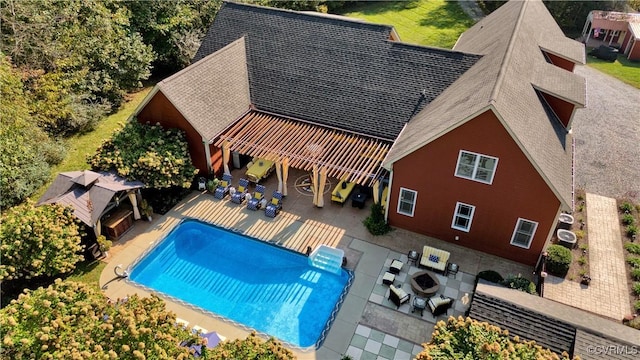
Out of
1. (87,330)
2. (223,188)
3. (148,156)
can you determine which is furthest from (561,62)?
(87,330)

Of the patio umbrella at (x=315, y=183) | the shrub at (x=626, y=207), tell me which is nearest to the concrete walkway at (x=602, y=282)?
the shrub at (x=626, y=207)

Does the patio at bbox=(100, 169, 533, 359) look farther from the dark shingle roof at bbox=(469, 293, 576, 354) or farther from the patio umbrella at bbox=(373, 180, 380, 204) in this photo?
the dark shingle roof at bbox=(469, 293, 576, 354)

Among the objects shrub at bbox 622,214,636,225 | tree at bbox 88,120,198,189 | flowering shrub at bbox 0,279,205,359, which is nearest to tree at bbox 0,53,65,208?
tree at bbox 88,120,198,189

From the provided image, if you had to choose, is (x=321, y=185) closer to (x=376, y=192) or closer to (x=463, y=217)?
(x=376, y=192)

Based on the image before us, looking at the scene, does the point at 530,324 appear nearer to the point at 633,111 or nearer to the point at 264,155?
the point at 264,155

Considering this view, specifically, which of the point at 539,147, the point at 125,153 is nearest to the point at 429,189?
the point at 539,147

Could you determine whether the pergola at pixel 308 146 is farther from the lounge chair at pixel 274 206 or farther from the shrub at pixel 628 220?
the shrub at pixel 628 220
